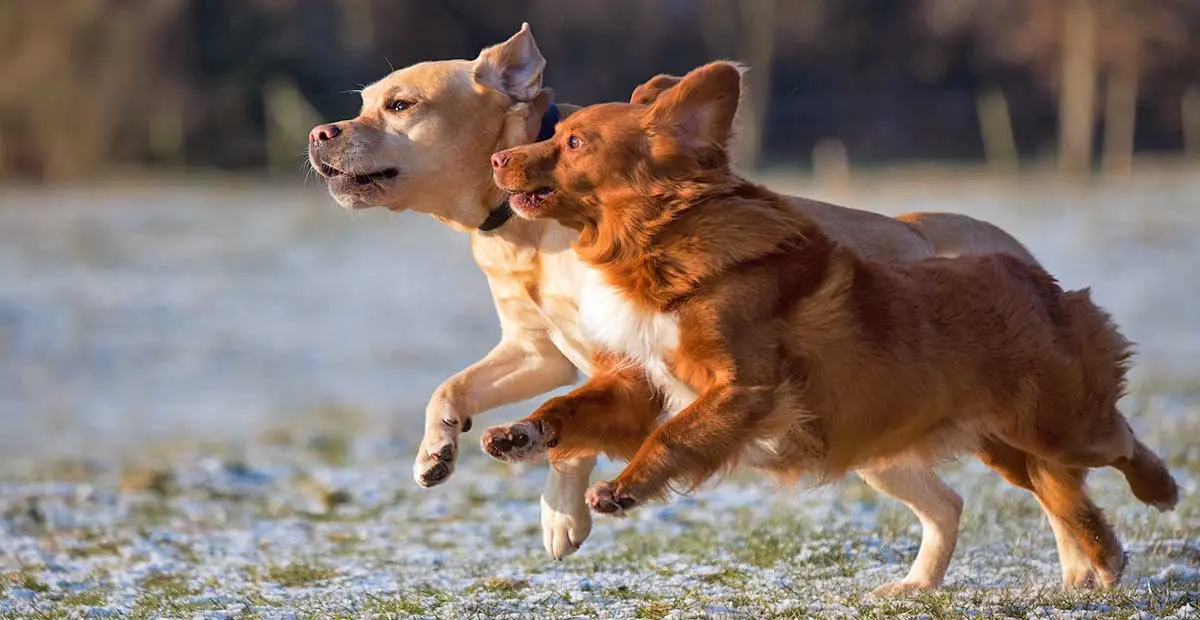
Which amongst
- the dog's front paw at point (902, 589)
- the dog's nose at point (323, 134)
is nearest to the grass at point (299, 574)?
the dog's nose at point (323, 134)

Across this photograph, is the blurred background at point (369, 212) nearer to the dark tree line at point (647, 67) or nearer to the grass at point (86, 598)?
the dark tree line at point (647, 67)

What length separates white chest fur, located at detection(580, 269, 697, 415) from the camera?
4.67m

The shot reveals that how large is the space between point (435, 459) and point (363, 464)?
221 inches

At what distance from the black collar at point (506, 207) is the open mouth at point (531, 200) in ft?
3.00

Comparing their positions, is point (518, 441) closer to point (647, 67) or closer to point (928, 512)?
point (928, 512)

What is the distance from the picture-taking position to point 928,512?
234 inches

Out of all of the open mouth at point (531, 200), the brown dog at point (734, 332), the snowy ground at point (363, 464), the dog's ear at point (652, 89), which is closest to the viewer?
the brown dog at point (734, 332)

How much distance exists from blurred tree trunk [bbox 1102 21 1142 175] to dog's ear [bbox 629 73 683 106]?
100ft

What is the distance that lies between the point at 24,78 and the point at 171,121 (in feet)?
11.8

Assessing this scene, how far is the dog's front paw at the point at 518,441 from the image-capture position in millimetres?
4617

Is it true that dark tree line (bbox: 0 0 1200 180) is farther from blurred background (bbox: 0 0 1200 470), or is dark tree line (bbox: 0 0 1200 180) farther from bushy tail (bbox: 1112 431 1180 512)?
bushy tail (bbox: 1112 431 1180 512)

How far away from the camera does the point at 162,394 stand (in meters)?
17.3

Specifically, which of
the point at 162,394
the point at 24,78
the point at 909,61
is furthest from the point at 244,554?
the point at 909,61

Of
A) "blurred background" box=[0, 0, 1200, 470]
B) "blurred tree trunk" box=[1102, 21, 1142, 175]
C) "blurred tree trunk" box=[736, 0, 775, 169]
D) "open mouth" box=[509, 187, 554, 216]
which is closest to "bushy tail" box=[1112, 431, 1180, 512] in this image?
"open mouth" box=[509, 187, 554, 216]
